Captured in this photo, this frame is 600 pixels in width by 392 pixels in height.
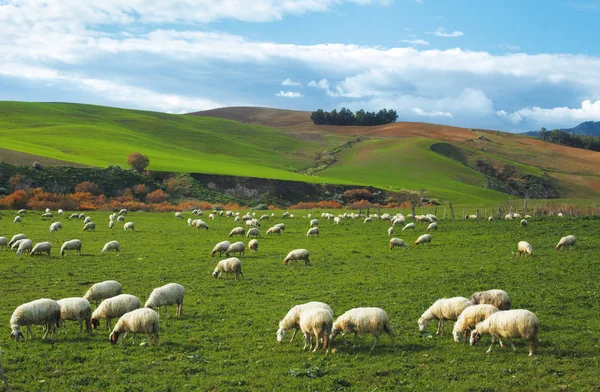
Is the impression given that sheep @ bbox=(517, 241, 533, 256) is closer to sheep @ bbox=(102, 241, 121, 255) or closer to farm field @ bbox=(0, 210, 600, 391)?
farm field @ bbox=(0, 210, 600, 391)

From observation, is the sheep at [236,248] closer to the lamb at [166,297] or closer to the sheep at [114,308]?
the lamb at [166,297]

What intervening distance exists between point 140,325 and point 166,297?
133 inches

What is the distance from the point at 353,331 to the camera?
1398 centimetres

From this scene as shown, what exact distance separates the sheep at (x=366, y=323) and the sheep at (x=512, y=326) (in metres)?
2.28

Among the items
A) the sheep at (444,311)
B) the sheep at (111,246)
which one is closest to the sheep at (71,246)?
the sheep at (111,246)

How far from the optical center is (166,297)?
17.5m

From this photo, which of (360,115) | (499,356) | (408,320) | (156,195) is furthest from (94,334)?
(360,115)

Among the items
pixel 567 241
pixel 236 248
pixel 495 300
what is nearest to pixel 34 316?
pixel 495 300

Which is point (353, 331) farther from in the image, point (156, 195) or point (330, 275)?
point (156, 195)

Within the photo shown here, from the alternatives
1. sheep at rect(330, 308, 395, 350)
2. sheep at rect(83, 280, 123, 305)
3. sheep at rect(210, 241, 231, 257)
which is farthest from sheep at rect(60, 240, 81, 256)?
sheep at rect(330, 308, 395, 350)

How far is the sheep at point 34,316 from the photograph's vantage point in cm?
1477

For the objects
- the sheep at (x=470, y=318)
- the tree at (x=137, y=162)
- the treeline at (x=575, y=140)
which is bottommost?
the sheep at (x=470, y=318)

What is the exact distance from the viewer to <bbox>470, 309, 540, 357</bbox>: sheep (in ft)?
41.5

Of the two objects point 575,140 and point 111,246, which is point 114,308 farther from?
point 575,140
